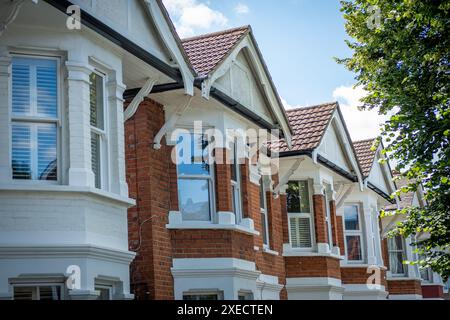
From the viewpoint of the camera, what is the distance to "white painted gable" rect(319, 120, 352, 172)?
2100 cm

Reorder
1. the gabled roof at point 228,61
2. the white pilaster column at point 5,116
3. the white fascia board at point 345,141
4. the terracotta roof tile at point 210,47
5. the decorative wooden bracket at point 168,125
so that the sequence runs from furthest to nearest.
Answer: the white fascia board at point 345,141
the terracotta roof tile at point 210,47
the gabled roof at point 228,61
the decorative wooden bracket at point 168,125
the white pilaster column at point 5,116

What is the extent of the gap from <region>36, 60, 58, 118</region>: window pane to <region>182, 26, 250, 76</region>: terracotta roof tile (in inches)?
152

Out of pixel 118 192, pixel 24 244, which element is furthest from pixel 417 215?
pixel 24 244

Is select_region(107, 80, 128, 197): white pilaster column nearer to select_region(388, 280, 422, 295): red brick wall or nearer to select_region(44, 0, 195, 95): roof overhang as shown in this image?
select_region(44, 0, 195, 95): roof overhang

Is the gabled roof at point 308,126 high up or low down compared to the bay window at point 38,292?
up

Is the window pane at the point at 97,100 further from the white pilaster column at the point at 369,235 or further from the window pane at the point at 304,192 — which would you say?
the white pilaster column at the point at 369,235

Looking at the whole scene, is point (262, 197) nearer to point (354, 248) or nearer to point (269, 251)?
point (269, 251)

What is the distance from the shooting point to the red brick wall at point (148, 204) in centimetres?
1327

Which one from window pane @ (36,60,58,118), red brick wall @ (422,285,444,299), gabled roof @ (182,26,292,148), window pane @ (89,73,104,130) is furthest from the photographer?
red brick wall @ (422,285,444,299)

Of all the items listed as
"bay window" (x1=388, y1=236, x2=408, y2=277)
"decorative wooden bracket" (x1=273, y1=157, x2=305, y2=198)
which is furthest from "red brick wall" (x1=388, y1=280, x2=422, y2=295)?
"decorative wooden bracket" (x1=273, y1=157, x2=305, y2=198)

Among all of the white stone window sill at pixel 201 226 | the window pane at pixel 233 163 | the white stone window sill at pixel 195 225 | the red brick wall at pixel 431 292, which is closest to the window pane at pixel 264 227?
the window pane at pixel 233 163

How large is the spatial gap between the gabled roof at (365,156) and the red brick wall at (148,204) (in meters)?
11.2

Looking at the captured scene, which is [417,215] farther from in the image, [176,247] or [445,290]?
[445,290]

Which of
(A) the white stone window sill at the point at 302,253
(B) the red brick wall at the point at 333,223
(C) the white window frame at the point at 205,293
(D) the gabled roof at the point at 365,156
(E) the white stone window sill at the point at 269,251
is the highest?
(D) the gabled roof at the point at 365,156
